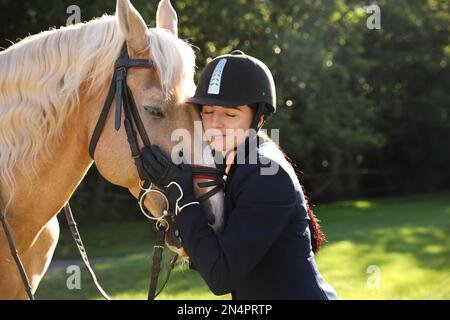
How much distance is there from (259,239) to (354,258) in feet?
28.8

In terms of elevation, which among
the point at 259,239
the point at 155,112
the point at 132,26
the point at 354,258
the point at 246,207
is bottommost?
the point at 354,258

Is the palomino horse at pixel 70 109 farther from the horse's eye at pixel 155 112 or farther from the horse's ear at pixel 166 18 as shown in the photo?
the horse's ear at pixel 166 18

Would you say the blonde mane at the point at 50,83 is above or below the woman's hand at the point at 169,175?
above

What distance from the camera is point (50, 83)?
8.67 feet

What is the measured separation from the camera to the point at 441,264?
32.0ft

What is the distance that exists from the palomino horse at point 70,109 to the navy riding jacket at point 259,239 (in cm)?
28

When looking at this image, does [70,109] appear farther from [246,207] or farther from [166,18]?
[246,207]

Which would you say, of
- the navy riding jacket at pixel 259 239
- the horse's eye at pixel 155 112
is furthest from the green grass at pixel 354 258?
the horse's eye at pixel 155 112

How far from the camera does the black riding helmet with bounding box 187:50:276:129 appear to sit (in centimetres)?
246

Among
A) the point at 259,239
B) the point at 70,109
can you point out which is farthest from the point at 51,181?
the point at 259,239

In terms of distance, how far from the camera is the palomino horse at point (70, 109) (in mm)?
2520

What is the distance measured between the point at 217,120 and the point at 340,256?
8.73 m

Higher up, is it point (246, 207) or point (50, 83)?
point (50, 83)
